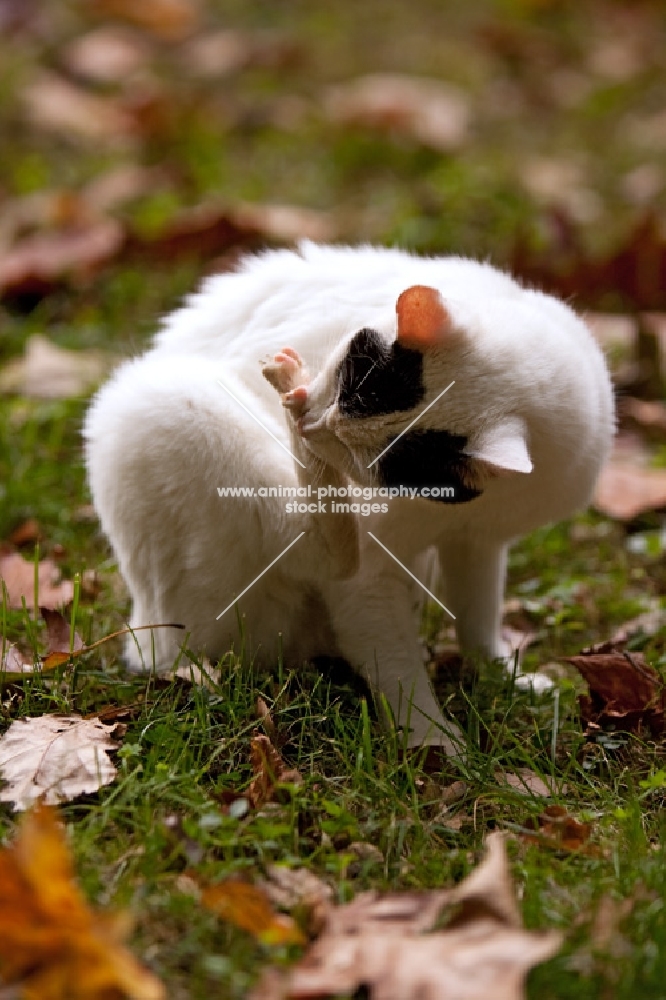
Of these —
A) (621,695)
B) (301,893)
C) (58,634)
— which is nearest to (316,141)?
(58,634)

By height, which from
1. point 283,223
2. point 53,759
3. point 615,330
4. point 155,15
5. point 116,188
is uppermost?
point 155,15

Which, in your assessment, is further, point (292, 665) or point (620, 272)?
point (620, 272)

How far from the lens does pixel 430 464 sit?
2.19m

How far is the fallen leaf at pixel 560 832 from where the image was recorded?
6.67 feet

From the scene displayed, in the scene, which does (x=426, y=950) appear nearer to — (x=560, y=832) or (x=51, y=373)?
(x=560, y=832)

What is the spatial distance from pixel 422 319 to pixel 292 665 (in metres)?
0.94

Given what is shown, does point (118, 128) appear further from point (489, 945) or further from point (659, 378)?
point (489, 945)

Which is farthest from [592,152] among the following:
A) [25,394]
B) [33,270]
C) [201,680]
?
[201,680]

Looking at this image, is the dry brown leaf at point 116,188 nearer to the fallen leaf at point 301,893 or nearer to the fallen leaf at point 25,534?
the fallen leaf at point 25,534

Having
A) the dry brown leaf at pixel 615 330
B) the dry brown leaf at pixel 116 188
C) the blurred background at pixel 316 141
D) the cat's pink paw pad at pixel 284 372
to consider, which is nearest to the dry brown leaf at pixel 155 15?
the blurred background at pixel 316 141

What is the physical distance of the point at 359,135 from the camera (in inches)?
226

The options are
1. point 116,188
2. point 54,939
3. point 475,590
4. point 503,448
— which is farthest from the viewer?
point 116,188

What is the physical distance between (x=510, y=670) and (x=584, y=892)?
94cm

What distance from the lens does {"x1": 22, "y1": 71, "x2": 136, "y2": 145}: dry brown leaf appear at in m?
5.85
